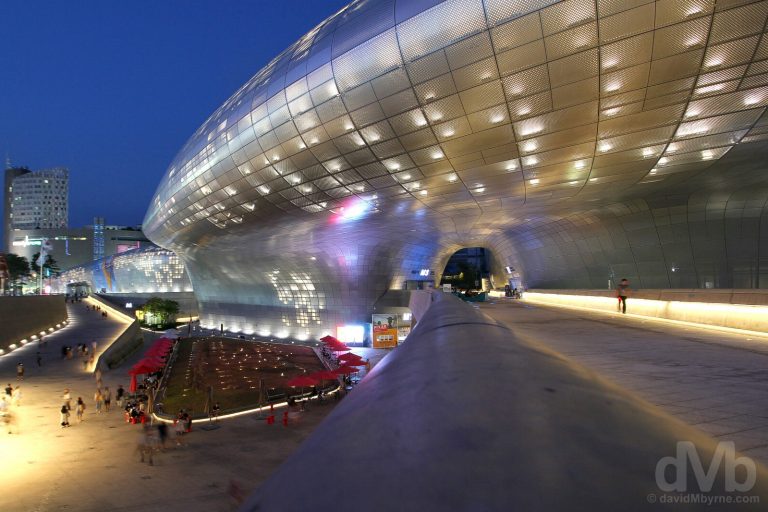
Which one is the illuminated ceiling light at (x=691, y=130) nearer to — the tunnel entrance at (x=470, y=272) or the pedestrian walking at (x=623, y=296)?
the pedestrian walking at (x=623, y=296)

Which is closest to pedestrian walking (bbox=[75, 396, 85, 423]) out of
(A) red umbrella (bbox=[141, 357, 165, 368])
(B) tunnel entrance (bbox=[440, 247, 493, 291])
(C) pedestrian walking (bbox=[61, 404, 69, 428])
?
(C) pedestrian walking (bbox=[61, 404, 69, 428])

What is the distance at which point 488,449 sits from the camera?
1352 mm

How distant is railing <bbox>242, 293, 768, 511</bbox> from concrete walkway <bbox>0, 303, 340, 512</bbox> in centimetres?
1058

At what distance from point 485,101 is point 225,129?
15269mm

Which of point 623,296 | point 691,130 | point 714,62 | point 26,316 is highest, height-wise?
point 714,62

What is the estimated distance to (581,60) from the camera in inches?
495

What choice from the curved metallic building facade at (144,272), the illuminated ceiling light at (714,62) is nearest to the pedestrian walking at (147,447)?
the illuminated ceiling light at (714,62)

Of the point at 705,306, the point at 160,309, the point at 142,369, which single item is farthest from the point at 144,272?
the point at 705,306

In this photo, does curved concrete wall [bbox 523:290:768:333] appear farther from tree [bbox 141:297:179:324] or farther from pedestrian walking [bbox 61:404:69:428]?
tree [bbox 141:297:179:324]

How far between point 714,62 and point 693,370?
9.83 m

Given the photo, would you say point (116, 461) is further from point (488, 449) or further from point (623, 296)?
point (623, 296)

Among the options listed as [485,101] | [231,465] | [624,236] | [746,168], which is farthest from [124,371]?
[746,168]

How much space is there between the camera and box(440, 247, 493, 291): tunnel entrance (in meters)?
91.0

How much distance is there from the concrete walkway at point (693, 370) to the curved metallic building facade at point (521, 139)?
7.25 m
